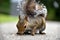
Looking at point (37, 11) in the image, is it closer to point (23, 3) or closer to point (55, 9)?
point (23, 3)

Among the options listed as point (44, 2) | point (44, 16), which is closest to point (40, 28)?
point (44, 16)

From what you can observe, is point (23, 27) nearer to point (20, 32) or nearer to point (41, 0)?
point (20, 32)

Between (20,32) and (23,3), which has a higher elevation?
(23,3)

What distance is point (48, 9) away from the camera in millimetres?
1520

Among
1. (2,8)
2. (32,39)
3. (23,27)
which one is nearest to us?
(32,39)

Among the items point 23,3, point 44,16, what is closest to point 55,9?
point 44,16

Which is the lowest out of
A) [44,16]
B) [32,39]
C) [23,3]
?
[32,39]

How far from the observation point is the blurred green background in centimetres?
148

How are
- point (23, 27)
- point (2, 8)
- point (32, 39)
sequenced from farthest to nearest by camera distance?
1. point (2, 8)
2. point (23, 27)
3. point (32, 39)

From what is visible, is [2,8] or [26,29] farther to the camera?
[2,8]

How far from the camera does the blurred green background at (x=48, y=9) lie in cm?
148

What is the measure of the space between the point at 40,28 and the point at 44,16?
0.10 metres

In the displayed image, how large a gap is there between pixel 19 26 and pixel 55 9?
38 cm

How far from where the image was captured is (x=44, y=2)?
56.7 inches
